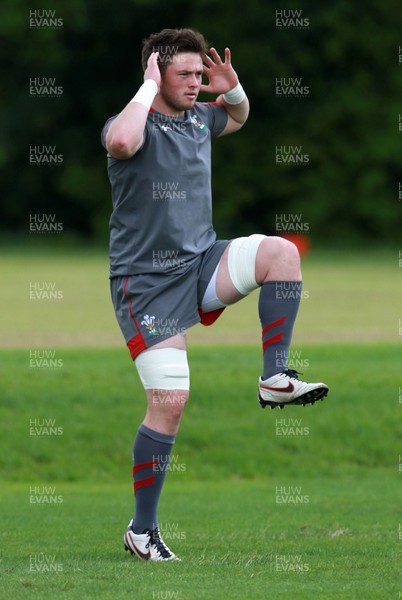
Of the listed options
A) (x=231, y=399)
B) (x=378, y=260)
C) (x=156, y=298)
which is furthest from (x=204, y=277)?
(x=378, y=260)

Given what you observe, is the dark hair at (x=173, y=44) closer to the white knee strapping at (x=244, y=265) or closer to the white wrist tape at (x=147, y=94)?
the white wrist tape at (x=147, y=94)

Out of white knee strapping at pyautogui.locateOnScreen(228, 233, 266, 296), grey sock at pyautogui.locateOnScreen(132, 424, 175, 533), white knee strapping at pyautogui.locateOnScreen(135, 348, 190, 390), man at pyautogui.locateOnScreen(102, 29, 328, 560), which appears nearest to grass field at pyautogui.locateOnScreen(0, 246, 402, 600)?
grey sock at pyautogui.locateOnScreen(132, 424, 175, 533)

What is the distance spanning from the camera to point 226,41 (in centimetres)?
4716

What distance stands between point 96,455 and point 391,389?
136 inches

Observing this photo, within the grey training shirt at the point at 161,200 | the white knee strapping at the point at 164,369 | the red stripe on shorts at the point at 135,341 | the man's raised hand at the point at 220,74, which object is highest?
the man's raised hand at the point at 220,74

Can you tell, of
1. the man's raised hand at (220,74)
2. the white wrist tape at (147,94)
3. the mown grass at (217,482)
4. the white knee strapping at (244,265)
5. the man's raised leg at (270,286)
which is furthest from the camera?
the man's raised hand at (220,74)

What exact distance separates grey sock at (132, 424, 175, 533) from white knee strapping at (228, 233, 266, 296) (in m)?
0.88

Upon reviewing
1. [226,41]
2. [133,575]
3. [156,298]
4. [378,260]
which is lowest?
[378,260]

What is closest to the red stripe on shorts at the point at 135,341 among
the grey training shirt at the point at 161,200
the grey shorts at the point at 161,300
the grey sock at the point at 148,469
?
the grey shorts at the point at 161,300

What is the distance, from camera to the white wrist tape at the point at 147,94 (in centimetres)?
619

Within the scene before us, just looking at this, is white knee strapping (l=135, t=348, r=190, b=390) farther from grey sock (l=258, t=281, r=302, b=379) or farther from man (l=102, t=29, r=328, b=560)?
grey sock (l=258, t=281, r=302, b=379)

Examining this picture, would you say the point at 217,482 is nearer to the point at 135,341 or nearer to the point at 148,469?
the point at 148,469

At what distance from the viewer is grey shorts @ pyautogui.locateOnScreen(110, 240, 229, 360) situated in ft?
21.1

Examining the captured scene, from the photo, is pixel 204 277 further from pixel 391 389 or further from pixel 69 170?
pixel 69 170
